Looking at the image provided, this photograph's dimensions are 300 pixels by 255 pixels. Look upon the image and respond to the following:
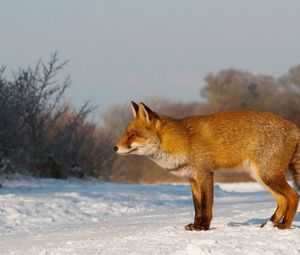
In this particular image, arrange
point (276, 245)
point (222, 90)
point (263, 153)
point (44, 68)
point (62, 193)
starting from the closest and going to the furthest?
point (276, 245)
point (263, 153)
point (62, 193)
point (44, 68)
point (222, 90)

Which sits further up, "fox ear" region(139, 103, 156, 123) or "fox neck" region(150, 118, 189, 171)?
"fox ear" region(139, 103, 156, 123)

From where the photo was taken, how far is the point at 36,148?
24000mm

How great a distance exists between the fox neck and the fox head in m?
0.07

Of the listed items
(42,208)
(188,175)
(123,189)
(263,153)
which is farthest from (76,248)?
(123,189)

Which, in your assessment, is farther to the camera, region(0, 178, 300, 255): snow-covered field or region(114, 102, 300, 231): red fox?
region(114, 102, 300, 231): red fox

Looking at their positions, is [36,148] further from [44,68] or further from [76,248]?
[76,248]

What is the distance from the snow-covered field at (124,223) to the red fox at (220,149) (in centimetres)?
35

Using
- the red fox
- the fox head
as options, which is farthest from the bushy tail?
the fox head

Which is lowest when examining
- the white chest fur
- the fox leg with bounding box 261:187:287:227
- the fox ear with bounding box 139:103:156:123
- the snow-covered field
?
the snow-covered field

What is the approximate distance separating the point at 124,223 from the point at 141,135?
12.3 feet

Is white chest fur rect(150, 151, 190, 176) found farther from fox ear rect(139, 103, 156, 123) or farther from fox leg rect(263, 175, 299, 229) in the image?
fox leg rect(263, 175, 299, 229)

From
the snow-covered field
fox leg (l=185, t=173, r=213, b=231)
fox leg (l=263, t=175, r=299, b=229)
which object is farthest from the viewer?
fox leg (l=185, t=173, r=213, b=231)

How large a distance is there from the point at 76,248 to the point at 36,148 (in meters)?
16.5

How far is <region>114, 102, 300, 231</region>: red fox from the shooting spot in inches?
336
